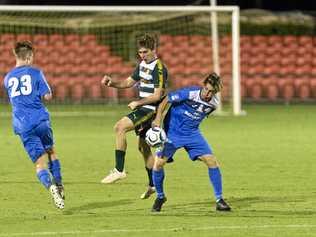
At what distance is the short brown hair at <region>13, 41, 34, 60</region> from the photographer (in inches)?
437

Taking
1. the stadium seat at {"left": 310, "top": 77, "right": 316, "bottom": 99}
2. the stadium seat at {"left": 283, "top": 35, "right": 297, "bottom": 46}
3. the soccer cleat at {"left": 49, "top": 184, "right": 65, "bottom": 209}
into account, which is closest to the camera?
the soccer cleat at {"left": 49, "top": 184, "right": 65, "bottom": 209}

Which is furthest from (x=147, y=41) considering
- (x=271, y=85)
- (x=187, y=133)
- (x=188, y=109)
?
(x=271, y=85)

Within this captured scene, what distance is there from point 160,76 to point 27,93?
6.67 feet

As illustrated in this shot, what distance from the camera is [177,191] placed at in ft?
42.2

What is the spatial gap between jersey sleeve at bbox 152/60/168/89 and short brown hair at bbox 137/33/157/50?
440 millimetres

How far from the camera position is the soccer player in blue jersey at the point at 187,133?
11.0 metres

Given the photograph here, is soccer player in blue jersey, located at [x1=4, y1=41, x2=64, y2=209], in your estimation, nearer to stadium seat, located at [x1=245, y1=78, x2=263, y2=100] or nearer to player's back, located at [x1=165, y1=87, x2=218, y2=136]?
player's back, located at [x1=165, y1=87, x2=218, y2=136]

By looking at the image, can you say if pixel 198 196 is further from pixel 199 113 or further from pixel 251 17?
pixel 251 17

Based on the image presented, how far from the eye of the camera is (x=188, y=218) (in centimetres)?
1055

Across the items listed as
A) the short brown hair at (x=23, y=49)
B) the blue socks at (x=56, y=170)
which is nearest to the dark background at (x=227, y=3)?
the blue socks at (x=56, y=170)

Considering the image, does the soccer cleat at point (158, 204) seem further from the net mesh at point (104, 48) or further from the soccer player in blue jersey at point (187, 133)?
the net mesh at point (104, 48)

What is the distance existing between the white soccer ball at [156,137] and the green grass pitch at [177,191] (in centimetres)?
73

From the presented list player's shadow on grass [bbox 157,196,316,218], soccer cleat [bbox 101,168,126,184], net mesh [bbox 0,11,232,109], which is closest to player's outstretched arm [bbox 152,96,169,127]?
player's shadow on grass [bbox 157,196,316,218]

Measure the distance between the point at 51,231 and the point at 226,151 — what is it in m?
8.61
